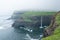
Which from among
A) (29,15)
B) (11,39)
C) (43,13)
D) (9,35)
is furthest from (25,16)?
(11,39)

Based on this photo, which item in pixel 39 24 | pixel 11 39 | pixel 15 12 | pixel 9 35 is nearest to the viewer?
pixel 11 39

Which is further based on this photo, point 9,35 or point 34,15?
point 34,15

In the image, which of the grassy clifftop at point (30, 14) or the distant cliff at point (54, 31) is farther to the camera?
the grassy clifftop at point (30, 14)

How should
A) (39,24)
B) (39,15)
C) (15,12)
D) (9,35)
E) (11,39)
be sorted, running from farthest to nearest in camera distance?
(15,12) < (39,15) < (39,24) < (9,35) < (11,39)

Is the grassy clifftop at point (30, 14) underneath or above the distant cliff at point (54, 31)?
underneath

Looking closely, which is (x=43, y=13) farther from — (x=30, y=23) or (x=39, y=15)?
(x=30, y=23)

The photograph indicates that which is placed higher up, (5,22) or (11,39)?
(11,39)

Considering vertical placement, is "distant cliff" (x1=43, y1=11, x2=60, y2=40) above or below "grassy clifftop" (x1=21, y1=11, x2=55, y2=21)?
above

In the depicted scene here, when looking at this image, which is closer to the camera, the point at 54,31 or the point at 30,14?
the point at 54,31

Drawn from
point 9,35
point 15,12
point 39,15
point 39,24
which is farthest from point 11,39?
point 15,12

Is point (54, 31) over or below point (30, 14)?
over

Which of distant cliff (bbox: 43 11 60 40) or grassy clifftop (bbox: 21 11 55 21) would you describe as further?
grassy clifftop (bbox: 21 11 55 21)
